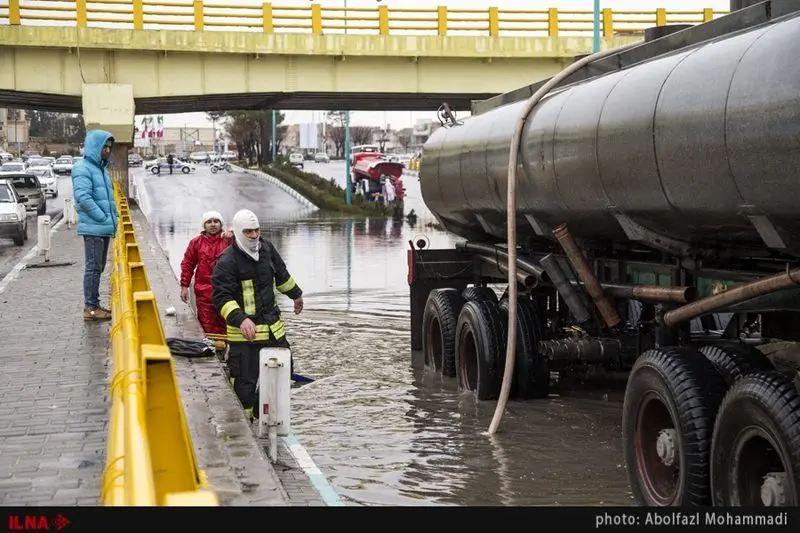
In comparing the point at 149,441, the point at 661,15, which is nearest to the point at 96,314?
→ the point at 149,441

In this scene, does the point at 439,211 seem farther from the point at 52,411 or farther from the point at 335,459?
the point at 52,411

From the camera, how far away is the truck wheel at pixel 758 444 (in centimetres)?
587

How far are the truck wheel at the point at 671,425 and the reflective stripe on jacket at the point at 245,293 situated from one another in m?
3.10

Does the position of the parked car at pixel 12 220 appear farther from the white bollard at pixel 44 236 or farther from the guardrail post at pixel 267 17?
the guardrail post at pixel 267 17

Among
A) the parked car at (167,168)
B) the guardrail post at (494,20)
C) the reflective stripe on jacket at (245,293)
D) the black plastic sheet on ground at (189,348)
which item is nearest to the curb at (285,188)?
the parked car at (167,168)

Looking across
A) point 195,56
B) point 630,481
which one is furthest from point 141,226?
point 630,481

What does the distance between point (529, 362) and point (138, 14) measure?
31170 millimetres

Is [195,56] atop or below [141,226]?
atop

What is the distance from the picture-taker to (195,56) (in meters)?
40.7

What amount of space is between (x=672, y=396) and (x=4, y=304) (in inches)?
450

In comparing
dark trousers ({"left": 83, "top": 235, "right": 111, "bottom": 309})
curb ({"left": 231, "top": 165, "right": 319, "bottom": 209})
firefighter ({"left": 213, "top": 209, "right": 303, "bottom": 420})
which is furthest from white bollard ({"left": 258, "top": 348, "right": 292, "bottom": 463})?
curb ({"left": 231, "top": 165, "right": 319, "bottom": 209})

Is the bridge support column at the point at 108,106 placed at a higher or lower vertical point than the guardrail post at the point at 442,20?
lower

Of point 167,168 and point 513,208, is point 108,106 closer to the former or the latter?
point 513,208
